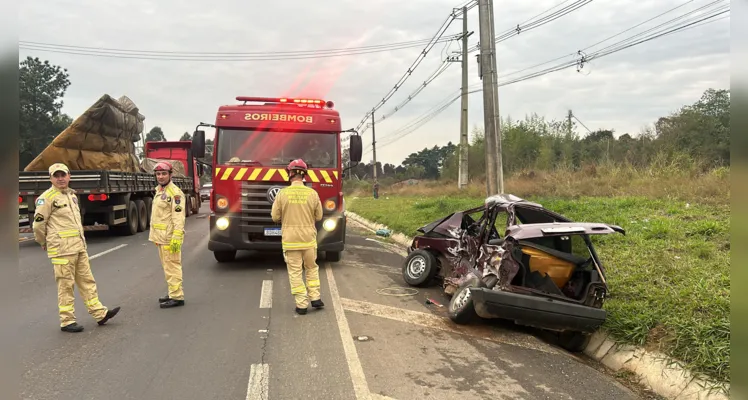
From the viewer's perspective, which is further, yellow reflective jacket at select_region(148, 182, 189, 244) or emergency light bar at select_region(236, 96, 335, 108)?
emergency light bar at select_region(236, 96, 335, 108)

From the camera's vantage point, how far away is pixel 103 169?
12680 millimetres

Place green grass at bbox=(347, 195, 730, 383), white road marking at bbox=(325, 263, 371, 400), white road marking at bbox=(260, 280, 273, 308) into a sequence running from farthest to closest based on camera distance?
1. white road marking at bbox=(260, 280, 273, 308)
2. green grass at bbox=(347, 195, 730, 383)
3. white road marking at bbox=(325, 263, 371, 400)

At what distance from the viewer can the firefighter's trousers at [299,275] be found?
5.74 m

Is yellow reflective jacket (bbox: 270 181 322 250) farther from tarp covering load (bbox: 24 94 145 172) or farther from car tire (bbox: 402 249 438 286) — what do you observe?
tarp covering load (bbox: 24 94 145 172)

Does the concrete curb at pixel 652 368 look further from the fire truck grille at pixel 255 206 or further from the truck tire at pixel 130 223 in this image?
the truck tire at pixel 130 223

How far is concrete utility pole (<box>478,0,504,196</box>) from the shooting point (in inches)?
420

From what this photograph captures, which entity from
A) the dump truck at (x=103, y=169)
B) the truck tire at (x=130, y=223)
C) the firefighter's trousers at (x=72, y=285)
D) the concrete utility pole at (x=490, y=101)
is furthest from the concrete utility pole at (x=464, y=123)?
the firefighter's trousers at (x=72, y=285)

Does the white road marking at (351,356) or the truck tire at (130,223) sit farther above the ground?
the truck tire at (130,223)

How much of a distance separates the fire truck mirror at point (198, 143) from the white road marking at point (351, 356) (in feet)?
12.5

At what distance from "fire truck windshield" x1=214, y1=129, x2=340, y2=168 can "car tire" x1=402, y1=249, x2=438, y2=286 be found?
2.30 m

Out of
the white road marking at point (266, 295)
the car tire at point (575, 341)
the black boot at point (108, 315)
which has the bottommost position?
the car tire at point (575, 341)

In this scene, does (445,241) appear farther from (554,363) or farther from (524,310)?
(554,363)

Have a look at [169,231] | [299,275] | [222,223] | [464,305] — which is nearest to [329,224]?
[222,223]

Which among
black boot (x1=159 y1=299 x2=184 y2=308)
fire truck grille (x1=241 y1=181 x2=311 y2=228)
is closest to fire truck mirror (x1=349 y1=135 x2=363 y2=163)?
fire truck grille (x1=241 y1=181 x2=311 y2=228)
